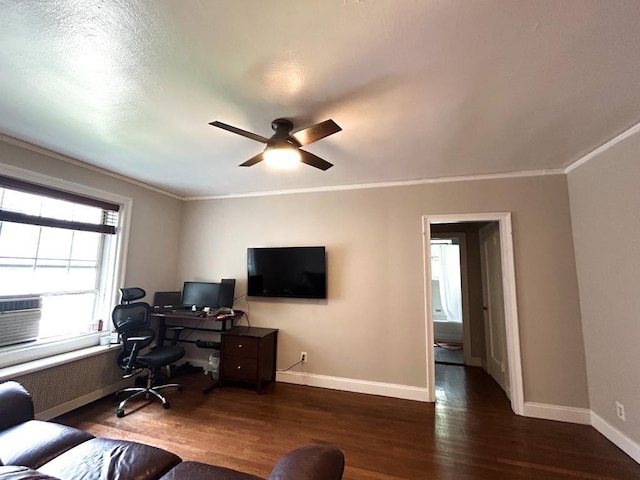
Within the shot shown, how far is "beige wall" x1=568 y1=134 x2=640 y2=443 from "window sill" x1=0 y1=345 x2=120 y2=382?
489 centimetres

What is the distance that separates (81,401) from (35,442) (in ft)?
5.79

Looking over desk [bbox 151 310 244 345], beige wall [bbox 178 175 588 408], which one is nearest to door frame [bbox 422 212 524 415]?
beige wall [bbox 178 175 588 408]

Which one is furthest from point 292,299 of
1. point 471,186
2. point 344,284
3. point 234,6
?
point 234,6

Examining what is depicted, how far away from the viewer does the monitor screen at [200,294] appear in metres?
3.80

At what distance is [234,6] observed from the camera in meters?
1.19

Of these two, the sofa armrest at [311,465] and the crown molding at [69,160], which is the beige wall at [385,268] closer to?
the crown molding at [69,160]

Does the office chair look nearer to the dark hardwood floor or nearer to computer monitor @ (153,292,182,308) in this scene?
the dark hardwood floor

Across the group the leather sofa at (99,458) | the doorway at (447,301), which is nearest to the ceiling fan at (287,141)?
the leather sofa at (99,458)

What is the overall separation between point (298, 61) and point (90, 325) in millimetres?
3577

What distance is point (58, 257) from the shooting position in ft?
9.48

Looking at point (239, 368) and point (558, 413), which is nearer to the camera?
point (558, 413)

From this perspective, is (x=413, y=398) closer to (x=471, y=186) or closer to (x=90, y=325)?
(x=471, y=186)

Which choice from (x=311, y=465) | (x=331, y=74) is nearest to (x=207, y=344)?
(x=311, y=465)

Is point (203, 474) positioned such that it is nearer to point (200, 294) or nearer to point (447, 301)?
point (200, 294)
